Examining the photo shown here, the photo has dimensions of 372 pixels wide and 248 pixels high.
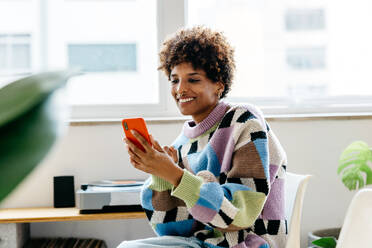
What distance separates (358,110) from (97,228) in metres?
1.60

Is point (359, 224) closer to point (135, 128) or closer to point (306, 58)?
point (135, 128)

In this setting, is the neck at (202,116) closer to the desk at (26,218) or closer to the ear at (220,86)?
the ear at (220,86)

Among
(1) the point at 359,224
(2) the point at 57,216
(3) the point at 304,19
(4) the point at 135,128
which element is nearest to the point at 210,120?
(4) the point at 135,128

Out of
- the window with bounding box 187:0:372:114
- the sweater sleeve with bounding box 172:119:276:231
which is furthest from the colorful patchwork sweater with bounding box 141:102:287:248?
the window with bounding box 187:0:372:114

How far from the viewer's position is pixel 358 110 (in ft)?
9.23

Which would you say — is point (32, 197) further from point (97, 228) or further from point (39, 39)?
point (39, 39)

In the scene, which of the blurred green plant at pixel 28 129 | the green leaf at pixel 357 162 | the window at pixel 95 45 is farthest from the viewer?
the window at pixel 95 45

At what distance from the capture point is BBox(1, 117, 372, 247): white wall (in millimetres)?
2602

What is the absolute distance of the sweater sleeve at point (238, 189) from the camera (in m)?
1.36

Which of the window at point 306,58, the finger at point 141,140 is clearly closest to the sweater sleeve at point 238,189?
the finger at point 141,140

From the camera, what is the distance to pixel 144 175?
260 cm

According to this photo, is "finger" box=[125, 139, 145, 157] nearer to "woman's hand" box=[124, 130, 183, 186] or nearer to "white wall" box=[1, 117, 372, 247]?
"woman's hand" box=[124, 130, 183, 186]

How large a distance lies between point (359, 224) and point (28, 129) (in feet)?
3.32

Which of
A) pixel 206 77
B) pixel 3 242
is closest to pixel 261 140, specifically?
pixel 206 77
